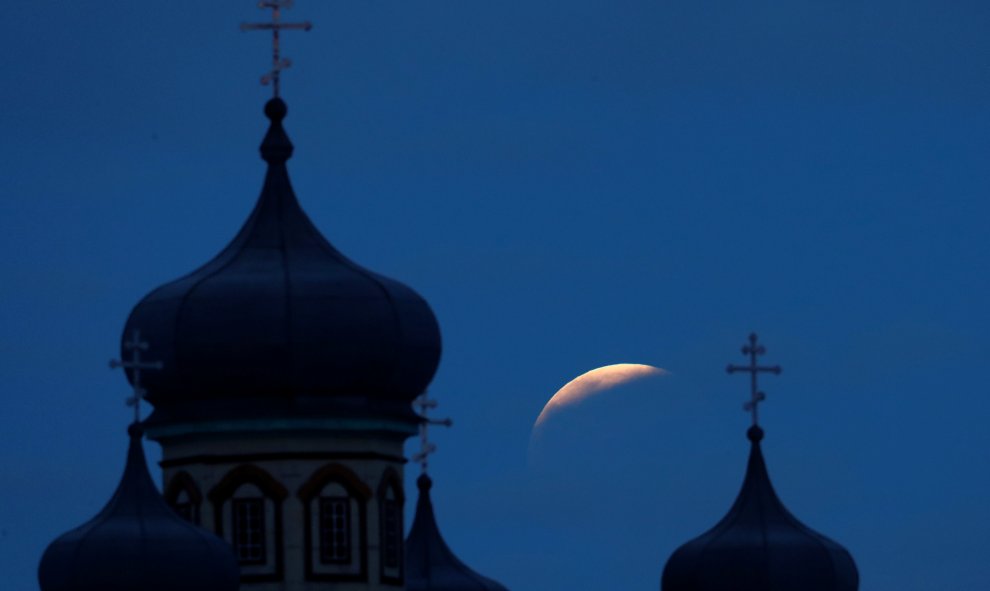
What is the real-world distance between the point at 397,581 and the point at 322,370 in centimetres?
358

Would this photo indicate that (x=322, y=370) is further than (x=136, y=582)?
Yes

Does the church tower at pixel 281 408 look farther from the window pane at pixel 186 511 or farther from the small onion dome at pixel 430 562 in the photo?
the small onion dome at pixel 430 562

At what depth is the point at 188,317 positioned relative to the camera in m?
82.5

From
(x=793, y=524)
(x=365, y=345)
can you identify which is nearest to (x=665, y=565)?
(x=793, y=524)

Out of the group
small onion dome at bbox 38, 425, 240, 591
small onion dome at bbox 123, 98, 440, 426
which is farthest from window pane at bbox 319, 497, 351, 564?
small onion dome at bbox 38, 425, 240, 591

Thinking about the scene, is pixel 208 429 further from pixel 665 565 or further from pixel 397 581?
pixel 665 565

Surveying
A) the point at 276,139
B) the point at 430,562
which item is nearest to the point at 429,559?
the point at 430,562

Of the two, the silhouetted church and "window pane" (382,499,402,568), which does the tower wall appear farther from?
"window pane" (382,499,402,568)

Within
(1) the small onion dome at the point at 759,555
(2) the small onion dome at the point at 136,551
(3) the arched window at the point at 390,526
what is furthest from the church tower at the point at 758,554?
(2) the small onion dome at the point at 136,551

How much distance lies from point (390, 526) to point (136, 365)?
19.3ft

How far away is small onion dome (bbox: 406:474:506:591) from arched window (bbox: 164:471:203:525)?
7052 millimetres

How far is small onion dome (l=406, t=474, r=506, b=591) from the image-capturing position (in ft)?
293

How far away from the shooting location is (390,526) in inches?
3290

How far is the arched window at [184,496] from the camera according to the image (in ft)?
271
